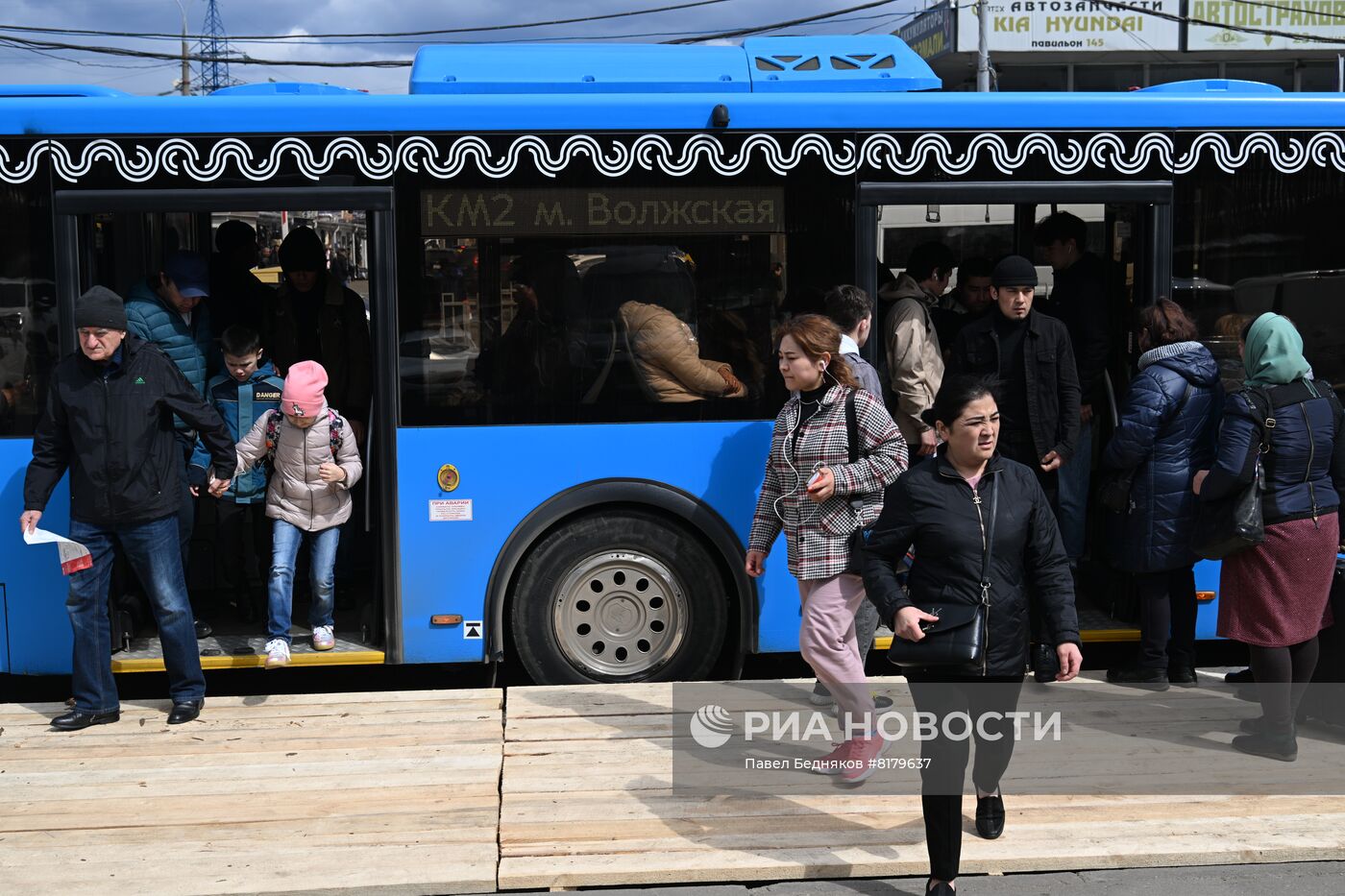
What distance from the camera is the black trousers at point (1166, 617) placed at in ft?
20.2

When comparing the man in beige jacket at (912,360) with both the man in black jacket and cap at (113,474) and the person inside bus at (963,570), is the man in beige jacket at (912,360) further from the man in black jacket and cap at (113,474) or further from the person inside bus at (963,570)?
the man in black jacket and cap at (113,474)

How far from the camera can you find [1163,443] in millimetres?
6043

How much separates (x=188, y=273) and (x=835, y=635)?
3478mm

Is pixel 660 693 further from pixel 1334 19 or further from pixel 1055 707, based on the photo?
pixel 1334 19

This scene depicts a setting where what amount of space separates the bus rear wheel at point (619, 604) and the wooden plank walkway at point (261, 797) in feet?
1.31

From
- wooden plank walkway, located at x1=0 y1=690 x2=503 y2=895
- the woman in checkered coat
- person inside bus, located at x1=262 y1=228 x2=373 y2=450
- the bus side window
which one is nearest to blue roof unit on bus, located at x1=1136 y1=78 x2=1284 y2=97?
the woman in checkered coat

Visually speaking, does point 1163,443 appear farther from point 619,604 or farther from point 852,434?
point 619,604

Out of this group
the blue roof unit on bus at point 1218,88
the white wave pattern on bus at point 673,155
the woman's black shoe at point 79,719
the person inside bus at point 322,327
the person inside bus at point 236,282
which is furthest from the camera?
the person inside bus at point 236,282

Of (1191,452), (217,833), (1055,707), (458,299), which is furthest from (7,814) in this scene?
(1191,452)

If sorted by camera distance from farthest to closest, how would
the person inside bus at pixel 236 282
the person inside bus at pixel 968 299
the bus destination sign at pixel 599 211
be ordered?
the person inside bus at pixel 968 299, the person inside bus at pixel 236 282, the bus destination sign at pixel 599 211

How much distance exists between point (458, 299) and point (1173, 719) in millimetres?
3571

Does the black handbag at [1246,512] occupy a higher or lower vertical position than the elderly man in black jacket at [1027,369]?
lower

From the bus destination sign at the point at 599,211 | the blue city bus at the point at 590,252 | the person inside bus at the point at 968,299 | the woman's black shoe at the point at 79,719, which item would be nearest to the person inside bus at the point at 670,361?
the blue city bus at the point at 590,252

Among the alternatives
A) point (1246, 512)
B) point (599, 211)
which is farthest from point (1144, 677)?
point (599, 211)
